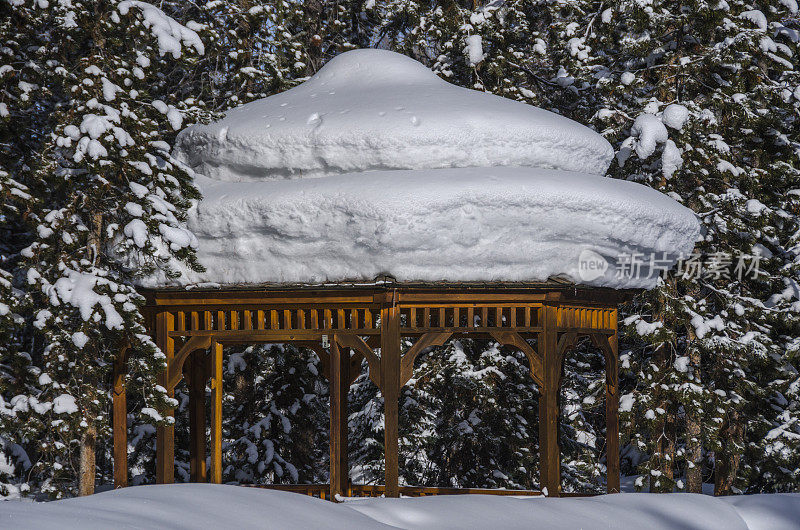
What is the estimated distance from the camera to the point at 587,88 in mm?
19797

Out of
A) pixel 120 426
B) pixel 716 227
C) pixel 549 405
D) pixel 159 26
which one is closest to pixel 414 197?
pixel 549 405

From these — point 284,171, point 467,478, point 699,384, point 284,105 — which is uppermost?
point 284,105

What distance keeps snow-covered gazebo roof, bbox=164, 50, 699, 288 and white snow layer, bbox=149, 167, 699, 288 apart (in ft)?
0.04

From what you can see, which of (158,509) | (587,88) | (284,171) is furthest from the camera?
(587,88)

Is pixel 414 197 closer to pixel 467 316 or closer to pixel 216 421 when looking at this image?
pixel 467 316

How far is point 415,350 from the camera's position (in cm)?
984

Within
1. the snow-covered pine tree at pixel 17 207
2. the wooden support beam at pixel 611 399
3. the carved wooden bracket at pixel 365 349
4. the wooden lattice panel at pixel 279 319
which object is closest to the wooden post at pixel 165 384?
the wooden lattice panel at pixel 279 319

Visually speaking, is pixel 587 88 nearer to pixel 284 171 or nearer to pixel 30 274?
pixel 284 171

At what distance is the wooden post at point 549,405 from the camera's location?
9961mm

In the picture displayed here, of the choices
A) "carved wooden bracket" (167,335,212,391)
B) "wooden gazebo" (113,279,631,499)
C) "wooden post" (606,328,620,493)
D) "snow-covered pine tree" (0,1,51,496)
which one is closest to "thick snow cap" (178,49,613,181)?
"wooden gazebo" (113,279,631,499)

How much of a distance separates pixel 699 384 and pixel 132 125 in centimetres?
931

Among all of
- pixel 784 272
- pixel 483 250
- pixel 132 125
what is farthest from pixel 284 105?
pixel 784 272

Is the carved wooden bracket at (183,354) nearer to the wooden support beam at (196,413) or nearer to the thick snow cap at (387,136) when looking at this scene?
the wooden support beam at (196,413)

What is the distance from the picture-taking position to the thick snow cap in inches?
396
